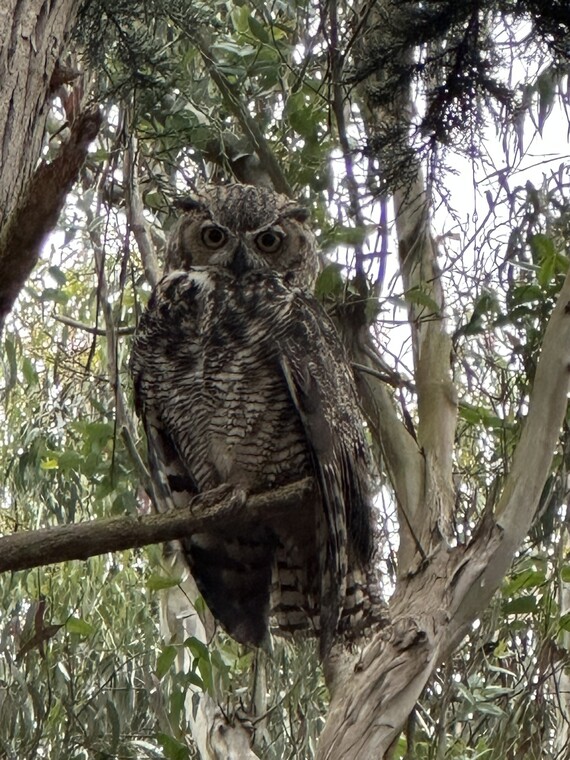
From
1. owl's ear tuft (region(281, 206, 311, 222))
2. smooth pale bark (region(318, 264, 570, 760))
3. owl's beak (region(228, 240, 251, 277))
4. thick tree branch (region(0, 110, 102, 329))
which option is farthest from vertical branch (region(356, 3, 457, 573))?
thick tree branch (region(0, 110, 102, 329))

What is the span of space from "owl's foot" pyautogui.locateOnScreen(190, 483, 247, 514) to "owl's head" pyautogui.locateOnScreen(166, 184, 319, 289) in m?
0.52

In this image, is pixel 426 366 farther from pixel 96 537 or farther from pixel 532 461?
pixel 96 537

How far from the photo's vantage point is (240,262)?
242cm

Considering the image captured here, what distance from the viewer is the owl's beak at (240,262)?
2.41 meters

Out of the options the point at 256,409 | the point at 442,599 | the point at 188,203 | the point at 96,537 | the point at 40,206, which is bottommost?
the point at 96,537

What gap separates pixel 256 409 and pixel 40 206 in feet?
3.76

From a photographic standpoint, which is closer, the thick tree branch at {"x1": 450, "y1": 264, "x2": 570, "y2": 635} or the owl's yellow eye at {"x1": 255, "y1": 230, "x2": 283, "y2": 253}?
the thick tree branch at {"x1": 450, "y1": 264, "x2": 570, "y2": 635}

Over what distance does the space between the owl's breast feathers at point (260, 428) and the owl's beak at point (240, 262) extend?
0.8 inches

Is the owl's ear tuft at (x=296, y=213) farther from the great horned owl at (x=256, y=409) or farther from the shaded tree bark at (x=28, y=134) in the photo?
the shaded tree bark at (x=28, y=134)

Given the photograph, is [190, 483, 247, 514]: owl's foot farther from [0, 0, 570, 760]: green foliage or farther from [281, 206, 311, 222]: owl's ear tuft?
[281, 206, 311, 222]: owl's ear tuft

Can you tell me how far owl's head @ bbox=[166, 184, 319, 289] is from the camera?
8.10 ft

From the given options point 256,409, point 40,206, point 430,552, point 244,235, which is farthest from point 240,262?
point 40,206

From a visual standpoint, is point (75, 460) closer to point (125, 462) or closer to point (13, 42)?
point (125, 462)

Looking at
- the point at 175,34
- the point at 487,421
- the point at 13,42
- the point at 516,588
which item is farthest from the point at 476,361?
the point at 13,42
